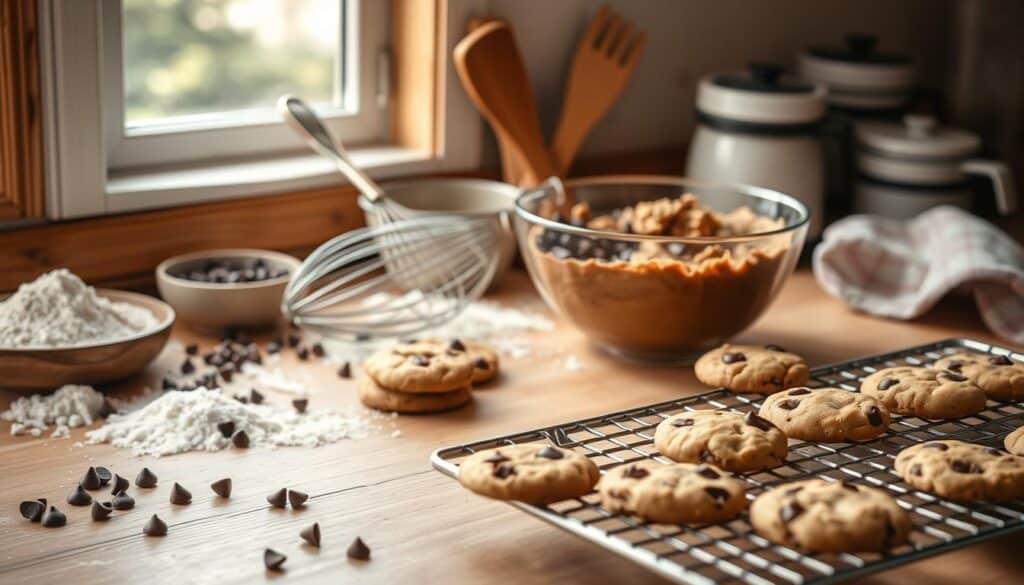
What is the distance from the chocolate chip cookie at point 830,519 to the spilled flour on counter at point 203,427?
1.46ft

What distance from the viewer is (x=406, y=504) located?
3.39 feet

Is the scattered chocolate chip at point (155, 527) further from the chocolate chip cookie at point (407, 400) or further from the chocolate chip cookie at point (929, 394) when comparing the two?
the chocolate chip cookie at point (929, 394)

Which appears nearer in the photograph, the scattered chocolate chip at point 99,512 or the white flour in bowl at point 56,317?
the scattered chocolate chip at point 99,512

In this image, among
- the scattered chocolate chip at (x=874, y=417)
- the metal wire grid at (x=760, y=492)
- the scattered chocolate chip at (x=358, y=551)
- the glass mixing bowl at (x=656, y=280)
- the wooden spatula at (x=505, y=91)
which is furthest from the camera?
the wooden spatula at (x=505, y=91)

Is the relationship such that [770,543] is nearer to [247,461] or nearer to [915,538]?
[915,538]

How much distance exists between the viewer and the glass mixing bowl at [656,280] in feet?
4.19

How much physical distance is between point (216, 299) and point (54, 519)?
0.43 metres

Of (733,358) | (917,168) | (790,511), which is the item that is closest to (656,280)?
(733,358)

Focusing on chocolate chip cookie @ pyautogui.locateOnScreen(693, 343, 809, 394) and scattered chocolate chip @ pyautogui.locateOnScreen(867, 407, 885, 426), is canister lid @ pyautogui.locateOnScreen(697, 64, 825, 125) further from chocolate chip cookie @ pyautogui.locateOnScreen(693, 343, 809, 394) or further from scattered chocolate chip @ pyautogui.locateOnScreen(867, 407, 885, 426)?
scattered chocolate chip @ pyautogui.locateOnScreen(867, 407, 885, 426)

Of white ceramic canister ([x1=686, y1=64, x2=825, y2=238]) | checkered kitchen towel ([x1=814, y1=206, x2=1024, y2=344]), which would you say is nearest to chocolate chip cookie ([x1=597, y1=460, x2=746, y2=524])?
checkered kitchen towel ([x1=814, y1=206, x2=1024, y2=344])

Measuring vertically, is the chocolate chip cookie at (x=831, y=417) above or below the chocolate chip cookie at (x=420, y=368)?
above

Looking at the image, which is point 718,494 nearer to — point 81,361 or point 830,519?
point 830,519

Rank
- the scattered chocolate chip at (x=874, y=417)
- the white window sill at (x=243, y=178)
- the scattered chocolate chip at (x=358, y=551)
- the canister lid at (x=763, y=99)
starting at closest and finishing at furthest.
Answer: the scattered chocolate chip at (x=358, y=551), the scattered chocolate chip at (x=874, y=417), the white window sill at (x=243, y=178), the canister lid at (x=763, y=99)

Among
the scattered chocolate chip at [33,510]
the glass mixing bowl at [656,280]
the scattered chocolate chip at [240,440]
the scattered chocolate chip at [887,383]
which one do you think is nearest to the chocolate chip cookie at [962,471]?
the scattered chocolate chip at [887,383]
